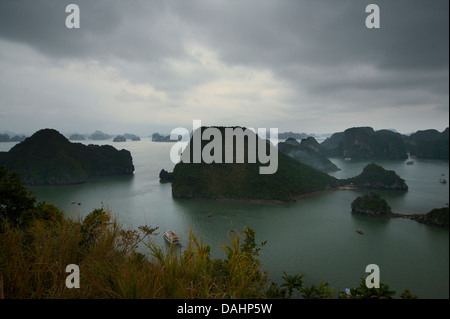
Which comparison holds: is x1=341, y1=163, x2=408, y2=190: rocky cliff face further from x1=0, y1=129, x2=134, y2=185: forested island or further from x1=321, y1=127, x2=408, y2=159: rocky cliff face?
x1=0, y1=129, x2=134, y2=185: forested island

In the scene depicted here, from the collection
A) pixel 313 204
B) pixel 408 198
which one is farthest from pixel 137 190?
pixel 408 198

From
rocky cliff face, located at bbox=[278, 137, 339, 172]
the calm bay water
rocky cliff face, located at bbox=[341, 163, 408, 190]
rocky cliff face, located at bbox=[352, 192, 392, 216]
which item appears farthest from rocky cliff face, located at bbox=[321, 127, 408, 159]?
rocky cliff face, located at bbox=[352, 192, 392, 216]

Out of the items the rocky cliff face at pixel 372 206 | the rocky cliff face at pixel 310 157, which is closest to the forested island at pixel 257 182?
the rocky cliff face at pixel 372 206

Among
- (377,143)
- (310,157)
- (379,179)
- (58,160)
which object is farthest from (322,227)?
(58,160)
